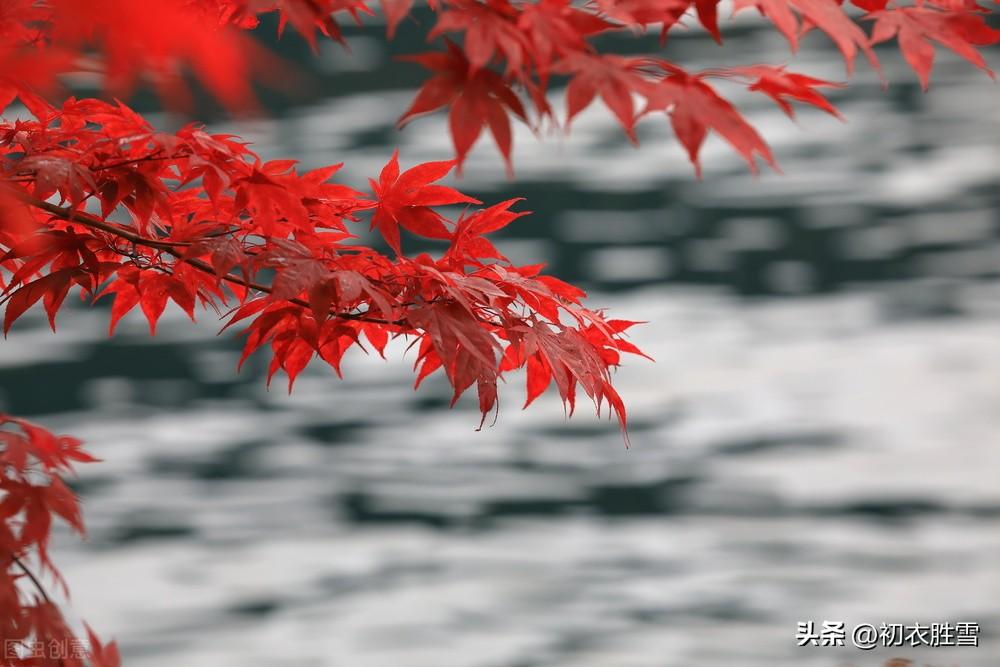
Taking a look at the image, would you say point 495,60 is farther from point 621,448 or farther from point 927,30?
point 621,448

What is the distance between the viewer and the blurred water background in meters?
3.56

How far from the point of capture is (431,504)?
4.13 m

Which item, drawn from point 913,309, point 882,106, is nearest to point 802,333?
point 913,309

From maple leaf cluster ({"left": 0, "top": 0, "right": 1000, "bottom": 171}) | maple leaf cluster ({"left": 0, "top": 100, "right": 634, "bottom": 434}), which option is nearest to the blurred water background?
maple leaf cluster ({"left": 0, "top": 100, "right": 634, "bottom": 434})

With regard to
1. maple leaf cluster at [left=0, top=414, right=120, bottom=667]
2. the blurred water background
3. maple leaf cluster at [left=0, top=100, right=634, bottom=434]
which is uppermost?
maple leaf cluster at [left=0, top=100, right=634, bottom=434]

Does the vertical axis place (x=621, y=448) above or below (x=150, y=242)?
below

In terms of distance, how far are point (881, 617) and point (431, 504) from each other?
151cm

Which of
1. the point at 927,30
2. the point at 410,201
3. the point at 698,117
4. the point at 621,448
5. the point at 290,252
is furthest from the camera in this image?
the point at 621,448

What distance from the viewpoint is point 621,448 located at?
445 cm

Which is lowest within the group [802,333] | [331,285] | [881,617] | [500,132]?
[881,617]

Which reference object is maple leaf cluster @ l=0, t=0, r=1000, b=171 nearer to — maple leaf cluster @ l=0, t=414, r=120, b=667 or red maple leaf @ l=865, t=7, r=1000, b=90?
red maple leaf @ l=865, t=7, r=1000, b=90

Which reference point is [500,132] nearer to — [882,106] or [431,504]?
[431,504]

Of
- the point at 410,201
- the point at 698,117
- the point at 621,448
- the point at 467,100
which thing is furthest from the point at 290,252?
the point at 621,448

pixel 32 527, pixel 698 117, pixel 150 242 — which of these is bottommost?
pixel 32 527
